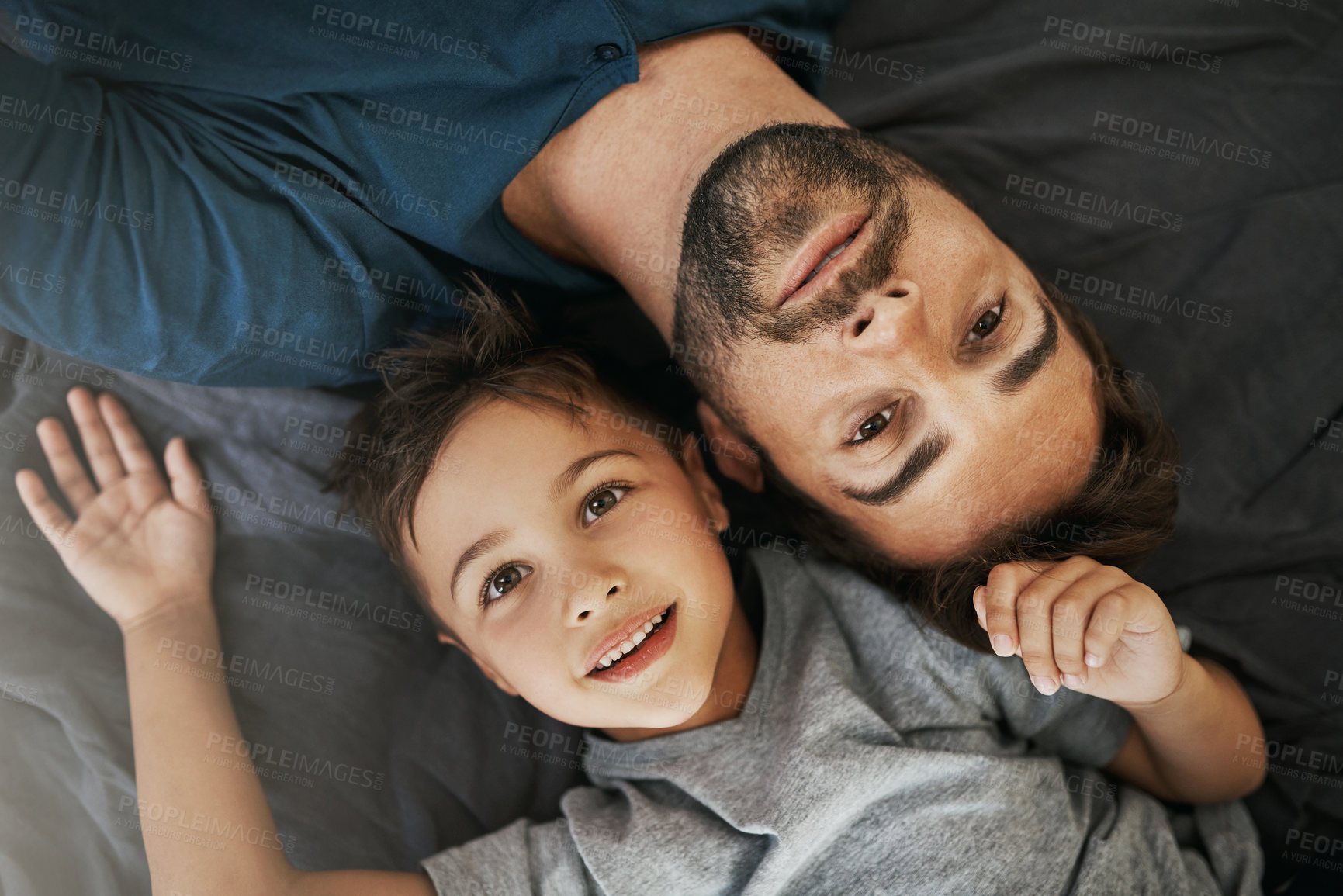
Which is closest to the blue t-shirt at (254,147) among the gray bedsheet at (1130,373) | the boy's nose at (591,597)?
the gray bedsheet at (1130,373)

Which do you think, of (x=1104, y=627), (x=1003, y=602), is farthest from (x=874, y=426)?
(x=1104, y=627)

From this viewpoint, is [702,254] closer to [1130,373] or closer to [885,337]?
[885,337]

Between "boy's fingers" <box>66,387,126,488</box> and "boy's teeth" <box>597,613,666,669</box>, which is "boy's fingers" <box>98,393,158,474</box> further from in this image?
"boy's teeth" <box>597,613,666,669</box>

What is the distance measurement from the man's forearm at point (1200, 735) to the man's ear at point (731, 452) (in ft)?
2.37

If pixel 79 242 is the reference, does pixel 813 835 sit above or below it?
below

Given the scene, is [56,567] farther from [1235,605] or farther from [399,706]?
[1235,605]

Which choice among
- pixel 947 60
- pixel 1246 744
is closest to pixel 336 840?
pixel 1246 744

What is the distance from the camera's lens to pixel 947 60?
1.74 m

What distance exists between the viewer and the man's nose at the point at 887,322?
1.14 meters

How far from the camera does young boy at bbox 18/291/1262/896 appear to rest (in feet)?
4.34

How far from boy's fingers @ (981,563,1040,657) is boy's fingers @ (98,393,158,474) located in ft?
4.83

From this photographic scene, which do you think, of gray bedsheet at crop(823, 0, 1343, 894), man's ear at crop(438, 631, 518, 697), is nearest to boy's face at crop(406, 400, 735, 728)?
man's ear at crop(438, 631, 518, 697)

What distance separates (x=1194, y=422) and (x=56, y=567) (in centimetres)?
212

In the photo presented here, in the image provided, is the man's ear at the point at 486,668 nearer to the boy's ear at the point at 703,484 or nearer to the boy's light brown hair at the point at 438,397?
the boy's light brown hair at the point at 438,397
